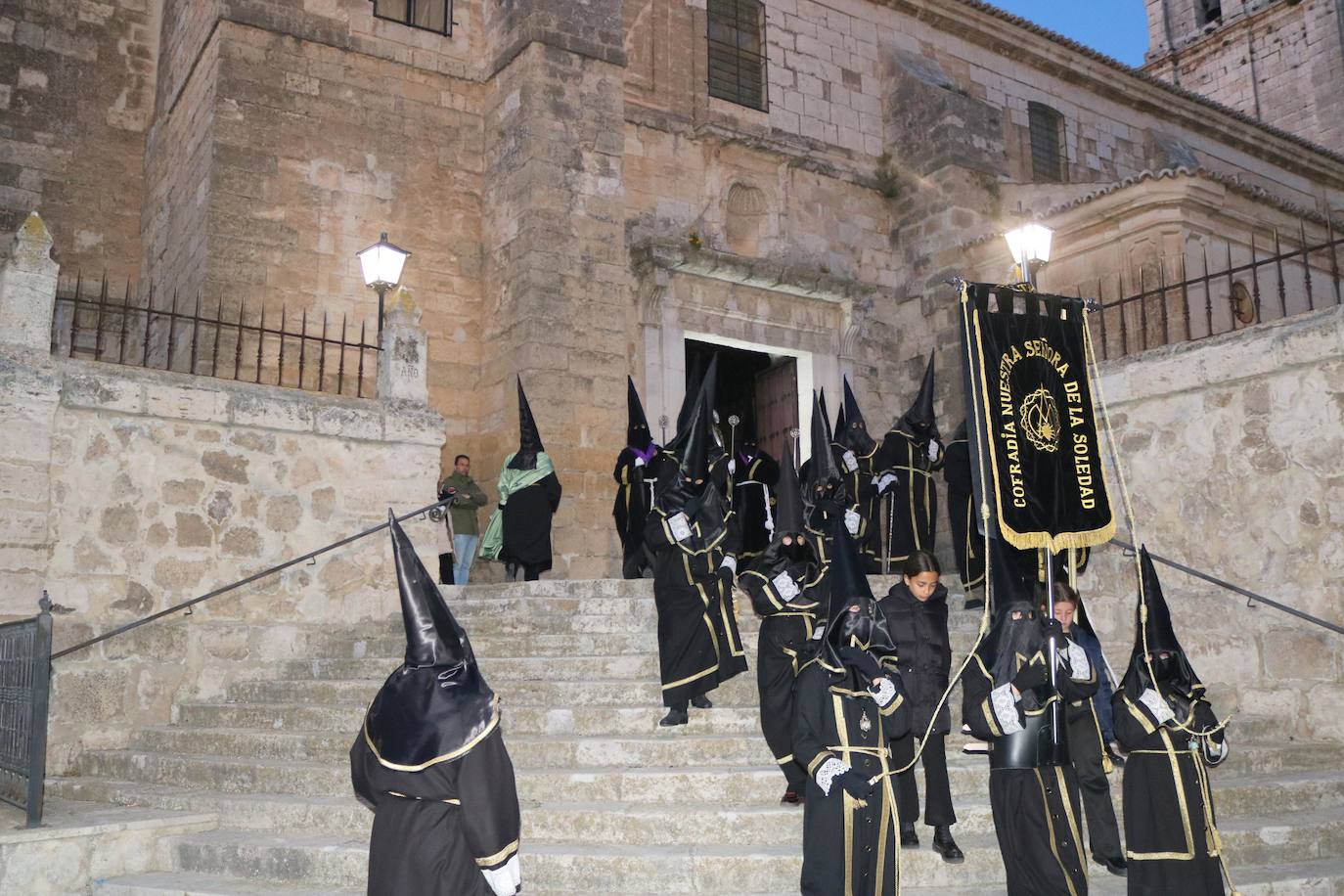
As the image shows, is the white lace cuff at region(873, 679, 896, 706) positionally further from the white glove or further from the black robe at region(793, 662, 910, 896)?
the white glove

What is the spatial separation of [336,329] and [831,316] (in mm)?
6495

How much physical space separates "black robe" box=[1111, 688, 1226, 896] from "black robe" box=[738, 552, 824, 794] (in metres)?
1.76

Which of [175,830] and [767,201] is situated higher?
[767,201]

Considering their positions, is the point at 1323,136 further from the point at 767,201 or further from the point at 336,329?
the point at 336,329

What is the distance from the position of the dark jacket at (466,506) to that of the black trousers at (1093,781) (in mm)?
6686

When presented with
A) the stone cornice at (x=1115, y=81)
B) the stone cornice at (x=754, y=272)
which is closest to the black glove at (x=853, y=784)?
the stone cornice at (x=754, y=272)

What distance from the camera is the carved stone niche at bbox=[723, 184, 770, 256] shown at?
16.2 metres

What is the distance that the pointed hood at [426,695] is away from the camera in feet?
14.0

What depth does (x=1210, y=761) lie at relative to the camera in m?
5.90

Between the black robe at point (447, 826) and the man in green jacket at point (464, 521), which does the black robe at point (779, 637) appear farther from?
the man in green jacket at point (464, 521)

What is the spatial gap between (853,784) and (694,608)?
Answer: 248 centimetres

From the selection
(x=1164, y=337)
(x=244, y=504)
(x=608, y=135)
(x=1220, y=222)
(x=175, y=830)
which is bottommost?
(x=175, y=830)

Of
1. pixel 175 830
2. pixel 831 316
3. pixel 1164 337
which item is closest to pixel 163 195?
pixel 831 316

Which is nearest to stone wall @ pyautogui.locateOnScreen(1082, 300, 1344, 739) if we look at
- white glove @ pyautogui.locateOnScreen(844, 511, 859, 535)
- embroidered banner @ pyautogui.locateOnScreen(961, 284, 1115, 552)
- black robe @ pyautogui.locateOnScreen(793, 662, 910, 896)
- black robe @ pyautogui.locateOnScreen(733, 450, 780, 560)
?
white glove @ pyautogui.locateOnScreen(844, 511, 859, 535)
